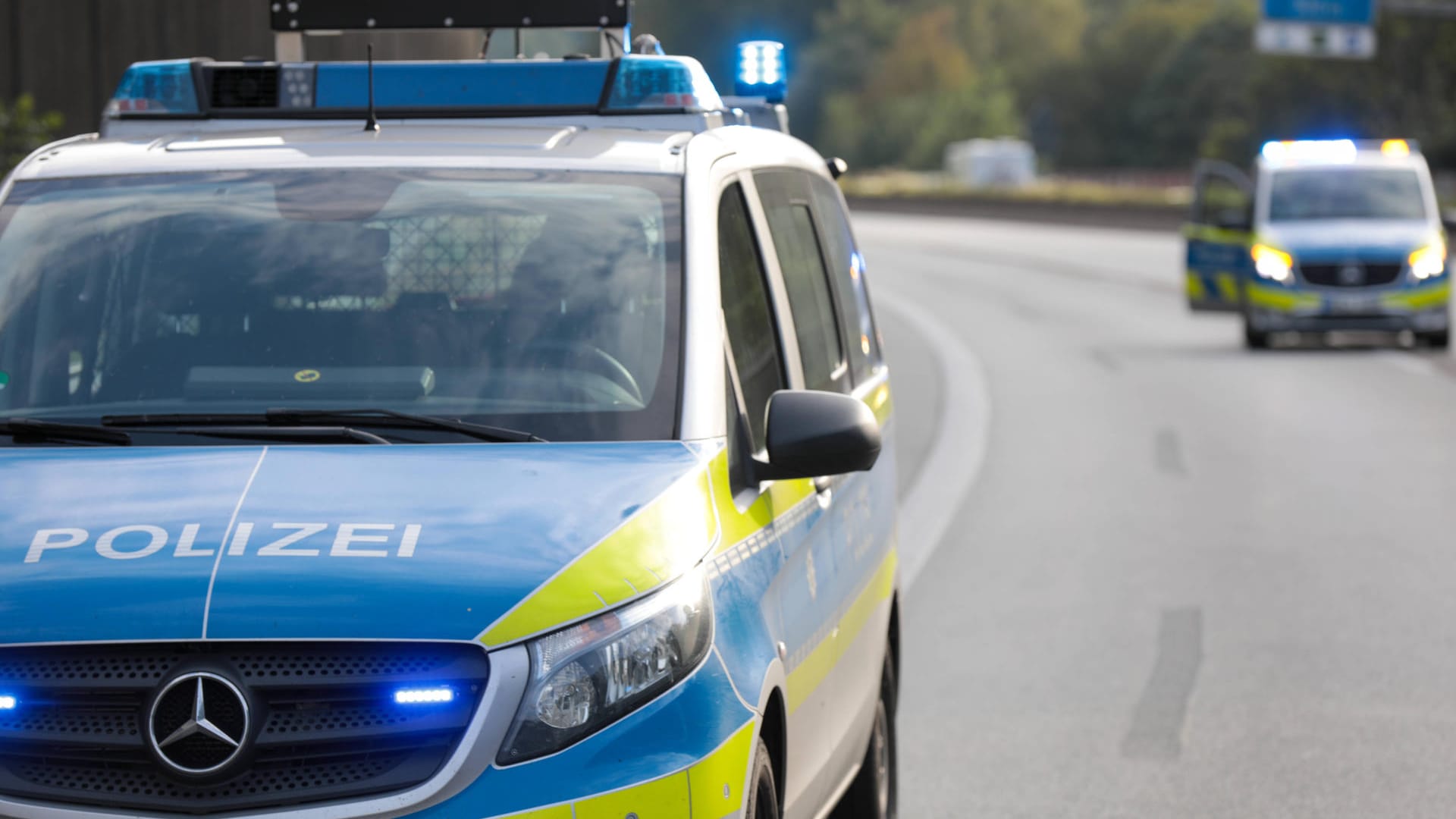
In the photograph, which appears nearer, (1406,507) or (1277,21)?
(1406,507)

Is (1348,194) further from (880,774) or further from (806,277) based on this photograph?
(806,277)

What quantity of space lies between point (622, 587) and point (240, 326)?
124 cm

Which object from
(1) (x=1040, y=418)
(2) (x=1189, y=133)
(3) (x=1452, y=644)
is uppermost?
(3) (x=1452, y=644)

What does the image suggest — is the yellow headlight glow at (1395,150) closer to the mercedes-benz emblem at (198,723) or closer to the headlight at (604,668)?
the headlight at (604,668)

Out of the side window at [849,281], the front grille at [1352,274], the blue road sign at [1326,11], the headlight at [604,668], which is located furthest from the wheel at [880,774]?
the blue road sign at [1326,11]

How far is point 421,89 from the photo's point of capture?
228 inches

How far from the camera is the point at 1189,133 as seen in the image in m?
148

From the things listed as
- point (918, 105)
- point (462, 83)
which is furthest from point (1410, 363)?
point (918, 105)

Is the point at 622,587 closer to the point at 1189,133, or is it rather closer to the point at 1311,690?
the point at 1311,690

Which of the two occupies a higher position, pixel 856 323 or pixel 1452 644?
pixel 856 323

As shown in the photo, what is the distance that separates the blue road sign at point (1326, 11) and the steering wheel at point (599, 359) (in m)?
53.6

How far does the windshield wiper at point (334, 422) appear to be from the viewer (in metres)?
4.27

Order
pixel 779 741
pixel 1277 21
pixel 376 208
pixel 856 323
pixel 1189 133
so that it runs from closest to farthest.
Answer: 1. pixel 779 741
2. pixel 376 208
3. pixel 856 323
4. pixel 1277 21
5. pixel 1189 133

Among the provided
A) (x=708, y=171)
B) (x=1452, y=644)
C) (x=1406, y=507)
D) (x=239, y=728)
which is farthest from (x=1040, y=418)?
(x=239, y=728)
